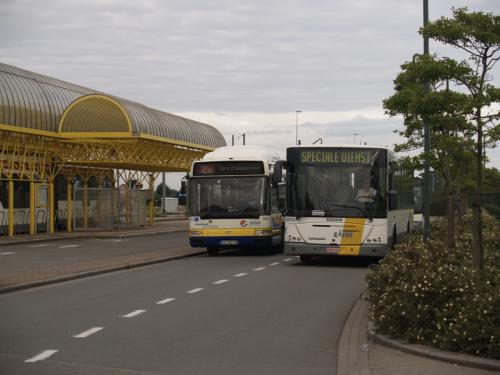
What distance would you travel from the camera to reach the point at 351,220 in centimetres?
2081

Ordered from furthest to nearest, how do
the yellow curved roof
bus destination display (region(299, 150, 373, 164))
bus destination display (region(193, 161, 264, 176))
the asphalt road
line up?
the yellow curved roof < bus destination display (region(193, 161, 264, 176)) < bus destination display (region(299, 150, 373, 164)) < the asphalt road

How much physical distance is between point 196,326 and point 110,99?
28692 millimetres

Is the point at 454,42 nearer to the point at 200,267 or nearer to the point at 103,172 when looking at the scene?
the point at 200,267

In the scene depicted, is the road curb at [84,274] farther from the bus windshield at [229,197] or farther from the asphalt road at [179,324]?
the bus windshield at [229,197]

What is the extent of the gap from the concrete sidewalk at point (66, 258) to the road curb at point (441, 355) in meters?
8.56

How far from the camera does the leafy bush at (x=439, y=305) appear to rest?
8.28m

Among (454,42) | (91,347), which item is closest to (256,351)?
(91,347)

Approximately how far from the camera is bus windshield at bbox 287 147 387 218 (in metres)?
20.8

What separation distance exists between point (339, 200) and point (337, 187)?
338mm

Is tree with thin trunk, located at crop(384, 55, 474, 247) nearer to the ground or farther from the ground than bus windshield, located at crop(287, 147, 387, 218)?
farther from the ground

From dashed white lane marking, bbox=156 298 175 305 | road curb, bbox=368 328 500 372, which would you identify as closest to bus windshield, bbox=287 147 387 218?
dashed white lane marking, bbox=156 298 175 305

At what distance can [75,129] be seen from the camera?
3925 cm

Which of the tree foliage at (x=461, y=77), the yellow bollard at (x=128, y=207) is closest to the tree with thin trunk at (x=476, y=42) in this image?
the tree foliage at (x=461, y=77)

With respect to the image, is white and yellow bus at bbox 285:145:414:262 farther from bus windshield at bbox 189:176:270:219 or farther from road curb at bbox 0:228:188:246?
road curb at bbox 0:228:188:246
